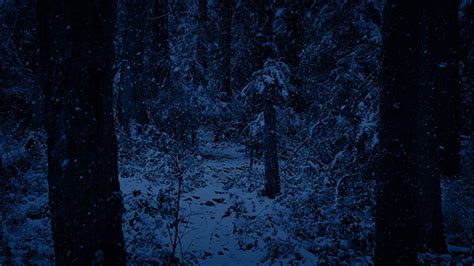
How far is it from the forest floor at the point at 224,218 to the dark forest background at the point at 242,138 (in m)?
0.05

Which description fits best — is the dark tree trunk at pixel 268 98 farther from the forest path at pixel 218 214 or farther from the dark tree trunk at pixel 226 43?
the dark tree trunk at pixel 226 43

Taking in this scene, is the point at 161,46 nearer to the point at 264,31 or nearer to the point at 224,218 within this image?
the point at 264,31

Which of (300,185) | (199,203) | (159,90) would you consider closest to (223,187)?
(199,203)

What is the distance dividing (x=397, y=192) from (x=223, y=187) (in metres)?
6.85

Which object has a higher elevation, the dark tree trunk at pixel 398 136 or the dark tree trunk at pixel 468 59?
the dark tree trunk at pixel 468 59

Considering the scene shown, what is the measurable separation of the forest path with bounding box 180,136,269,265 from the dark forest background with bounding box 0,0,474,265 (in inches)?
3.1

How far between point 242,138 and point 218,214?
22.6 feet

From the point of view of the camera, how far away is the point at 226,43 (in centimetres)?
1695

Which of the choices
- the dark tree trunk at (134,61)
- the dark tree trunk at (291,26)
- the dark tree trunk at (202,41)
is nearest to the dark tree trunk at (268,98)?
the dark tree trunk at (291,26)

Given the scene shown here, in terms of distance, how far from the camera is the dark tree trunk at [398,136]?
160 inches

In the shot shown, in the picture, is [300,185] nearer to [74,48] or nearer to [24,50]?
[74,48]

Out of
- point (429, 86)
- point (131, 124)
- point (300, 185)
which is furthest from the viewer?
point (131, 124)

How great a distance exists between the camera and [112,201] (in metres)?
3.44

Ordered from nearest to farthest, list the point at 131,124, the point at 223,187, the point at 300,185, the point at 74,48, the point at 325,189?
the point at 74,48 < the point at 325,189 < the point at 300,185 < the point at 223,187 < the point at 131,124
